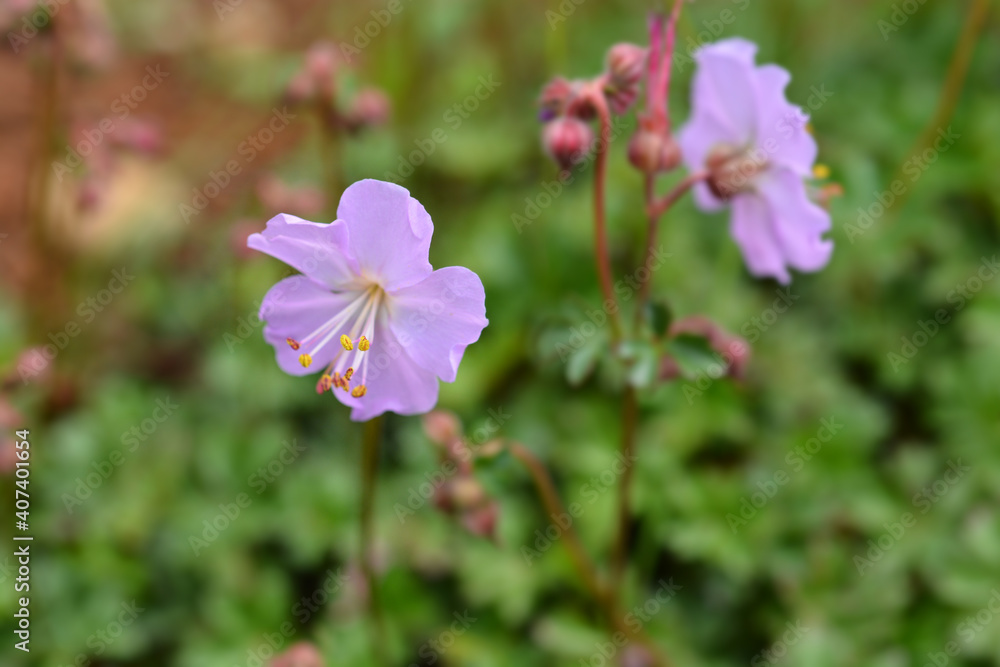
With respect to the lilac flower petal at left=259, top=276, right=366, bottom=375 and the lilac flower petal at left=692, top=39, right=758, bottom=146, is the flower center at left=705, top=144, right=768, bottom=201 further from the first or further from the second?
the lilac flower petal at left=259, top=276, right=366, bottom=375

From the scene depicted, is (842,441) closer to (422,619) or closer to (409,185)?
(422,619)

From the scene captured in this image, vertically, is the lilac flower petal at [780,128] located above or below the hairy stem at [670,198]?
above

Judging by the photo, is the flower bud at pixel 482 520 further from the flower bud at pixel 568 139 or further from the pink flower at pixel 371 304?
the flower bud at pixel 568 139

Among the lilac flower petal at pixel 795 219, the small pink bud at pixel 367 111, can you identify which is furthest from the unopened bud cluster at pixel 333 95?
the lilac flower petal at pixel 795 219

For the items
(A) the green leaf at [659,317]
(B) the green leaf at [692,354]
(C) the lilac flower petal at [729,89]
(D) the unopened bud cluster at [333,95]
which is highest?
(C) the lilac flower petal at [729,89]

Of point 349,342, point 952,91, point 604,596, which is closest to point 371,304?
point 349,342

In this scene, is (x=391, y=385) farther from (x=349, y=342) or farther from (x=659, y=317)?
(x=659, y=317)

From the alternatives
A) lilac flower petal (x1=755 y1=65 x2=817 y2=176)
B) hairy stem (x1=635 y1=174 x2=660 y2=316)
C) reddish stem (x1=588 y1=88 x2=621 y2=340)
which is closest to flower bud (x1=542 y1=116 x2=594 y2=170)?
reddish stem (x1=588 y1=88 x2=621 y2=340)
